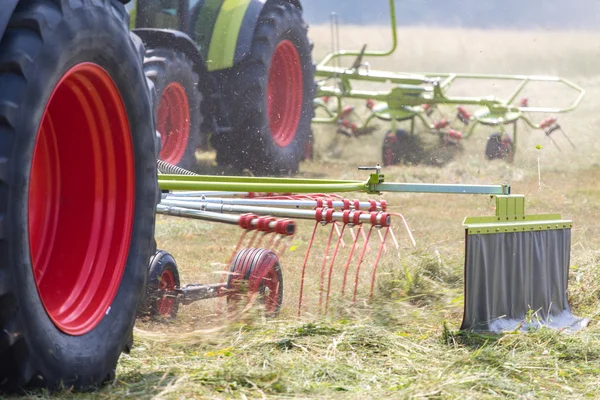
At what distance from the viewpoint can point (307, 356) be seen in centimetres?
271

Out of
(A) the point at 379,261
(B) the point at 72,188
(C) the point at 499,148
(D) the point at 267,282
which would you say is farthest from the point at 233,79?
(C) the point at 499,148

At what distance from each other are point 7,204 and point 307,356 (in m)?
1.13

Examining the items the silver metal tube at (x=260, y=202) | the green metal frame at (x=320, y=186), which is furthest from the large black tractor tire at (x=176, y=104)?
the green metal frame at (x=320, y=186)

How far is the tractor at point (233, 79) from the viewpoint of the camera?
192 inches

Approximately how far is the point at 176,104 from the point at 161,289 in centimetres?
202

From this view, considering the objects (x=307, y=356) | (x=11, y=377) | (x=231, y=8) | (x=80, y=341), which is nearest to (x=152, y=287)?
(x=307, y=356)

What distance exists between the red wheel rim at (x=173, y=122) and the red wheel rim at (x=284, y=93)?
475 mm

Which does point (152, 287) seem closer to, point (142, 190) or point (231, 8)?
point (142, 190)

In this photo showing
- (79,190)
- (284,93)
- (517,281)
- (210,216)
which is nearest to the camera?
(79,190)

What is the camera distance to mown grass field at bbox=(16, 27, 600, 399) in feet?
7.89

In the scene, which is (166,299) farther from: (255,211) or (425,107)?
(425,107)

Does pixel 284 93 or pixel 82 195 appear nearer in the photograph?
pixel 82 195

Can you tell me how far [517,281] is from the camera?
3.30 metres

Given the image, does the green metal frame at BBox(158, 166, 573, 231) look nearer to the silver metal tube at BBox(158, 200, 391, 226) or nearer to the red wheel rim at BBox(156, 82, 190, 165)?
the silver metal tube at BBox(158, 200, 391, 226)
